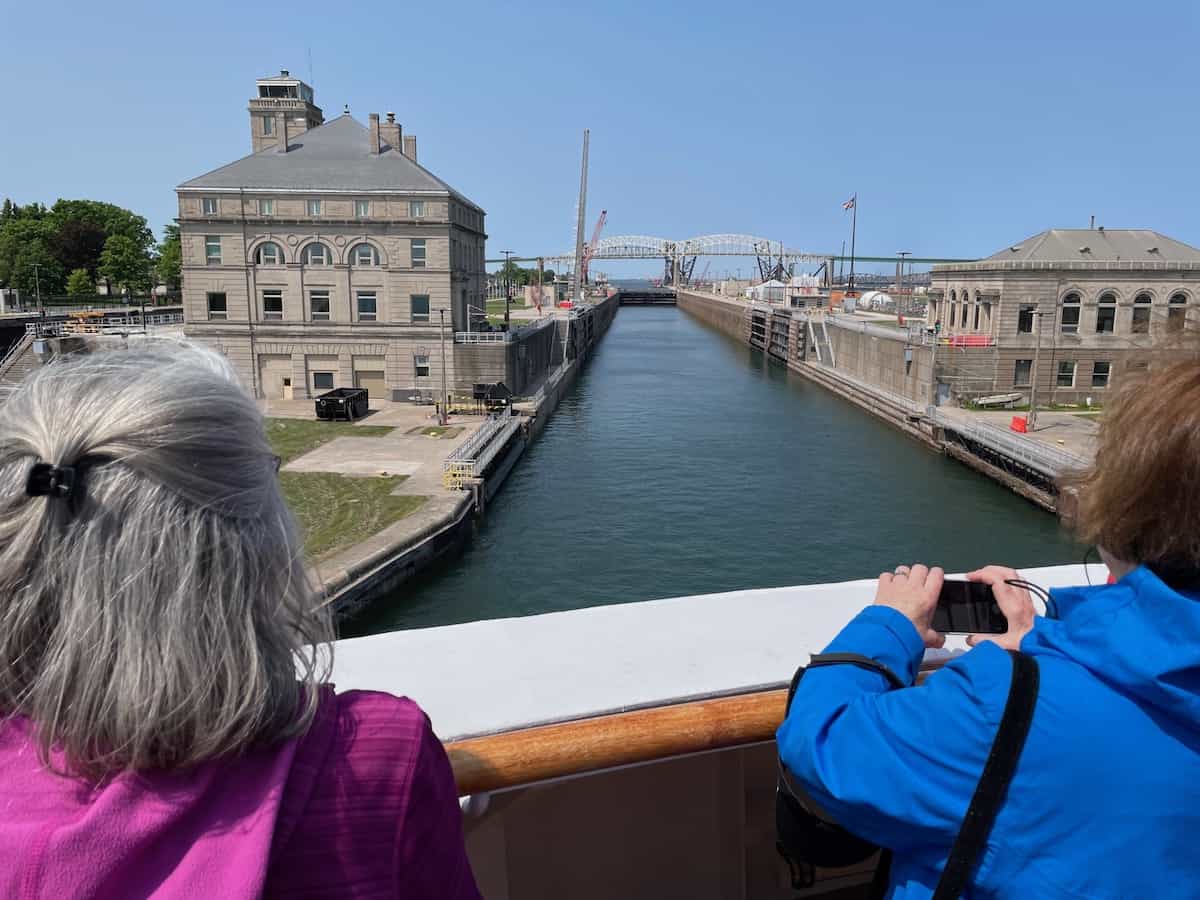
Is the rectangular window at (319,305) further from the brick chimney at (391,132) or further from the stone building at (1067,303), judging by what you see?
the stone building at (1067,303)

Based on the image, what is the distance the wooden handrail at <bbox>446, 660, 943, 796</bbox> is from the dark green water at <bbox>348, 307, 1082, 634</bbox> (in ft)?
36.9

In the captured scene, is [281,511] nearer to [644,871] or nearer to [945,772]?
[945,772]

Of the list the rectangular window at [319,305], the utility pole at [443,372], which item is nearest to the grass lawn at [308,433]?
the utility pole at [443,372]

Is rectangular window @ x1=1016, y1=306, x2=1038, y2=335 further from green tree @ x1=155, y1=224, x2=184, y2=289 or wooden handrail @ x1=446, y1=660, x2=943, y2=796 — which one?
green tree @ x1=155, y1=224, x2=184, y2=289

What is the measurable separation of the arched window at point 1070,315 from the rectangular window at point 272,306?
23266 mm

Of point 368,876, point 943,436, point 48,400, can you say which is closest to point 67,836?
point 368,876

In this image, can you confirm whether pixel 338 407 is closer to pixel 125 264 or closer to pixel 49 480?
pixel 49 480

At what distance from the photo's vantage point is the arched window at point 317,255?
2659 cm

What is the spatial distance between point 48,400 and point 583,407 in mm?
31727

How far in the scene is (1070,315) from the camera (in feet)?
87.8

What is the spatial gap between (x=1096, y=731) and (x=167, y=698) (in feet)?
2.75

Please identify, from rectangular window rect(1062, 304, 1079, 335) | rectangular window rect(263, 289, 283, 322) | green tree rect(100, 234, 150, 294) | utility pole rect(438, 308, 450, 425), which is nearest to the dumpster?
utility pole rect(438, 308, 450, 425)

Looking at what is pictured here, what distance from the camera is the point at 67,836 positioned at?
70 centimetres

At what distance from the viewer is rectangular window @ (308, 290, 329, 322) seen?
88.6 feet
